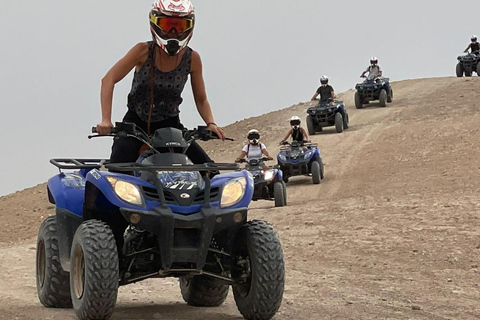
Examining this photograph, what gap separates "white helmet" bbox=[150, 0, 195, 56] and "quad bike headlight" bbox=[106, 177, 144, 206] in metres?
1.06

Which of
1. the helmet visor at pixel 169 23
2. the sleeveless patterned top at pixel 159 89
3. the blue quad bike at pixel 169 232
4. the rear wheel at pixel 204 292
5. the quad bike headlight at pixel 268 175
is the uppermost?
the helmet visor at pixel 169 23

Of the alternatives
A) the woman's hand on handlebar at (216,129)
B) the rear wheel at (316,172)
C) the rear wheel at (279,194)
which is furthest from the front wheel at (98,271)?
the rear wheel at (316,172)

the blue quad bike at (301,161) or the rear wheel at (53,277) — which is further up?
the rear wheel at (53,277)

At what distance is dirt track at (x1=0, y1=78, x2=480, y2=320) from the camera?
757 cm

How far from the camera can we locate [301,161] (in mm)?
22250

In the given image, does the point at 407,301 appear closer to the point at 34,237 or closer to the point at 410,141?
the point at 34,237

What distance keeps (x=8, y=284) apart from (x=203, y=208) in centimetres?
429

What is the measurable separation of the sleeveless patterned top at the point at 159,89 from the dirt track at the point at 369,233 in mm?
1493

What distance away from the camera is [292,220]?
1592cm

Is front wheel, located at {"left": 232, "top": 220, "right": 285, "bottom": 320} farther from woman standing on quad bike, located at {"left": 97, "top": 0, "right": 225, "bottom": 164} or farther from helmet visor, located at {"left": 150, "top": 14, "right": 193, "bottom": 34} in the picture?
helmet visor, located at {"left": 150, "top": 14, "right": 193, "bottom": 34}

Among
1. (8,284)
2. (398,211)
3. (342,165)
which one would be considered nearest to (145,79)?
(8,284)

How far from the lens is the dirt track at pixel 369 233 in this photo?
7.57 metres

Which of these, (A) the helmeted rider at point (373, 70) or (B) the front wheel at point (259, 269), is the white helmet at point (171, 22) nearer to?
(B) the front wheel at point (259, 269)

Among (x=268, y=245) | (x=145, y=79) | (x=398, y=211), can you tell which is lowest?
(x=398, y=211)
